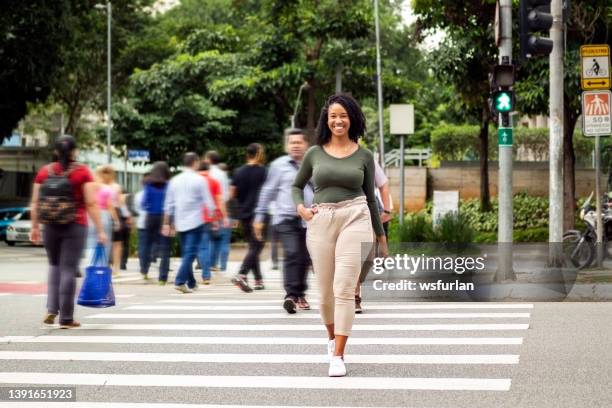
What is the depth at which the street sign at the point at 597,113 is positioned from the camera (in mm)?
15039

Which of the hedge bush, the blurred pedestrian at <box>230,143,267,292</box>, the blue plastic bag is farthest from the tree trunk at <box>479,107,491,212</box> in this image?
the blue plastic bag

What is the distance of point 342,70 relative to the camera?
36719 mm

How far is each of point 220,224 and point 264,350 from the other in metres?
7.98

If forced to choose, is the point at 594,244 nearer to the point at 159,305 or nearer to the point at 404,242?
the point at 404,242

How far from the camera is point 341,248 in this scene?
712 cm

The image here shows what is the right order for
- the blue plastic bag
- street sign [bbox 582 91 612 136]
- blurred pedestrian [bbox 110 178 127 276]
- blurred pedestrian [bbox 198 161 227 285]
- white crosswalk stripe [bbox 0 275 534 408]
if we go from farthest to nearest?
blurred pedestrian [bbox 110 178 127 276] → blurred pedestrian [bbox 198 161 227 285] → street sign [bbox 582 91 612 136] → the blue plastic bag → white crosswalk stripe [bbox 0 275 534 408]

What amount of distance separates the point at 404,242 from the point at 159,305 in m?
7.41

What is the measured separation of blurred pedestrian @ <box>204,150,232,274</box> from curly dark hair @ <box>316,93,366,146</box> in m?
9.04

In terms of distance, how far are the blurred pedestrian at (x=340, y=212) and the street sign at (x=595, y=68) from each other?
886cm

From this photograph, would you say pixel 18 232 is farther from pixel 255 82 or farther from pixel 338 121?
pixel 338 121

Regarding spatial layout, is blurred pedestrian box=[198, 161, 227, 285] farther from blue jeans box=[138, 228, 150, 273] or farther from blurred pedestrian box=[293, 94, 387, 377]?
blurred pedestrian box=[293, 94, 387, 377]

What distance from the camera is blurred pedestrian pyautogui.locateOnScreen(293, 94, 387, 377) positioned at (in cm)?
711

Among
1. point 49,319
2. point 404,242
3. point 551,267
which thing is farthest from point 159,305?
point 404,242

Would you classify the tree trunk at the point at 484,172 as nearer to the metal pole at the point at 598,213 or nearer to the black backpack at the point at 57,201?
the metal pole at the point at 598,213
